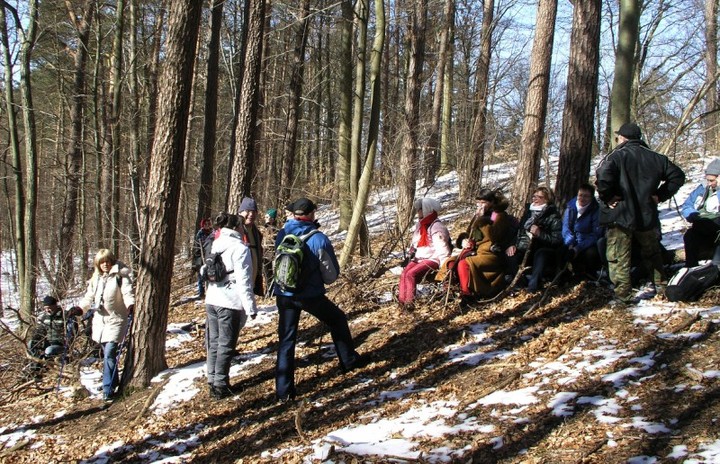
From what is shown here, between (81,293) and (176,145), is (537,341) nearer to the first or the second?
(176,145)

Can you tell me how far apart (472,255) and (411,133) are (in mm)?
4122

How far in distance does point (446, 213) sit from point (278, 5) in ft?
21.9

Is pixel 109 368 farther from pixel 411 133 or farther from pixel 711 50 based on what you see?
pixel 711 50

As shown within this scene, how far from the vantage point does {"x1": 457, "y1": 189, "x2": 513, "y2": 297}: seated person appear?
6.80 metres

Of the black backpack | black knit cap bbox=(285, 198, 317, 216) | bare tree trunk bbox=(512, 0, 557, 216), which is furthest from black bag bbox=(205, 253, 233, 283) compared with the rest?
bare tree trunk bbox=(512, 0, 557, 216)

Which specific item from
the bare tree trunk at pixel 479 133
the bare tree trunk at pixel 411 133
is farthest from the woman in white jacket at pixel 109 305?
the bare tree trunk at pixel 479 133

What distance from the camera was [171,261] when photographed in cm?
671

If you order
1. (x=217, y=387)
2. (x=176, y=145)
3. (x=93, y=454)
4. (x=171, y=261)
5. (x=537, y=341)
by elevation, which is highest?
(x=176, y=145)

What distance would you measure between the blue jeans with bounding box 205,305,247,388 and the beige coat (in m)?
1.21

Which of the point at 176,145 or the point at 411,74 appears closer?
the point at 176,145

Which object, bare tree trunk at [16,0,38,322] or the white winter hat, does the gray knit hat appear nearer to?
the white winter hat

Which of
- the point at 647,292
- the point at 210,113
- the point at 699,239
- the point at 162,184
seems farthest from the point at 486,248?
the point at 210,113

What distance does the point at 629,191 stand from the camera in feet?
19.3

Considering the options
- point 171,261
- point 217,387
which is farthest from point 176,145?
point 217,387
